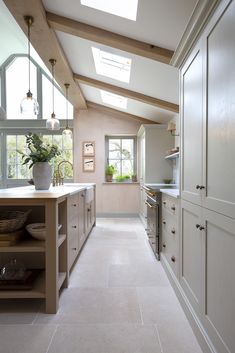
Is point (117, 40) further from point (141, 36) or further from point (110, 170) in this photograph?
point (110, 170)

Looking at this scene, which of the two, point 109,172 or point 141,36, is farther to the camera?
point 109,172

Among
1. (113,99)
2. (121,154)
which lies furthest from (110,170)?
(113,99)

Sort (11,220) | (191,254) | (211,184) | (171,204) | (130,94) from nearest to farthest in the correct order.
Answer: (211,184) → (191,254) → (11,220) → (171,204) → (130,94)

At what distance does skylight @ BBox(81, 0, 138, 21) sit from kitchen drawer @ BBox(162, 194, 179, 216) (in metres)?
1.79

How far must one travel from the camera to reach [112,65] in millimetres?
3861

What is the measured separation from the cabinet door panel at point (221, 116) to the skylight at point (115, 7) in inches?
52.8

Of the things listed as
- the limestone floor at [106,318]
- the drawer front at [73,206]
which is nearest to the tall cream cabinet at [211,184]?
the limestone floor at [106,318]

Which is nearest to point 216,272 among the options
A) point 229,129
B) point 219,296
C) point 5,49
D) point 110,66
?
point 219,296

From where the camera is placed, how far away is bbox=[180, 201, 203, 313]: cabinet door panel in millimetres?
1616

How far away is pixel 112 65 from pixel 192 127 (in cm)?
249

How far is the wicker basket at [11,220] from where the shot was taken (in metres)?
2.02

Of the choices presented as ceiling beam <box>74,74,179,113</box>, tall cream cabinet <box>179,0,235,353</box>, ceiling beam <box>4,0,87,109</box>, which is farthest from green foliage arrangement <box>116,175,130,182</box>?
tall cream cabinet <box>179,0,235,353</box>

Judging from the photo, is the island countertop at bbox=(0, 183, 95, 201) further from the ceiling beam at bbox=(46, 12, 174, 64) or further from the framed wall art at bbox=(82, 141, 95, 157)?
the framed wall art at bbox=(82, 141, 95, 157)

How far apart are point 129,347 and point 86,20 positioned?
2.99 meters
